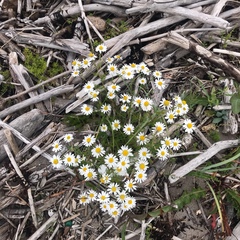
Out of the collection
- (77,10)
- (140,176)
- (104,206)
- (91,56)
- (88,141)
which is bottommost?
(104,206)

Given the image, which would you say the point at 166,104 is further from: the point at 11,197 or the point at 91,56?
the point at 11,197

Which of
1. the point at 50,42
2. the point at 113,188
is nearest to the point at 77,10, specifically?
the point at 50,42

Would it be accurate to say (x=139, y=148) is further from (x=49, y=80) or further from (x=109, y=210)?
(x=49, y=80)

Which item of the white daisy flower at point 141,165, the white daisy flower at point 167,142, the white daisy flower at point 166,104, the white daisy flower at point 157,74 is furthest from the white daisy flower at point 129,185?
the white daisy flower at point 157,74

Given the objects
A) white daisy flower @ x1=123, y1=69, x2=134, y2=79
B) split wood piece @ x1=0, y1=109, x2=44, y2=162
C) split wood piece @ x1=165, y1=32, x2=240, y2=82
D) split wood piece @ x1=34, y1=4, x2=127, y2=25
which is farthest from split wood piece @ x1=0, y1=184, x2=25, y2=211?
split wood piece @ x1=165, y1=32, x2=240, y2=82

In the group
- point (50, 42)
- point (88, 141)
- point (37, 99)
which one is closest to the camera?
point (88, 141)

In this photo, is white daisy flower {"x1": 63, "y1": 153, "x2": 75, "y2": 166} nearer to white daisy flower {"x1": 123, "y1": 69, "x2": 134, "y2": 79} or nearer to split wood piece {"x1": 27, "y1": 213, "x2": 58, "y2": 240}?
split wood piece {"x1": 27, "y1": 213, "x2": 58, "y2": 240}
